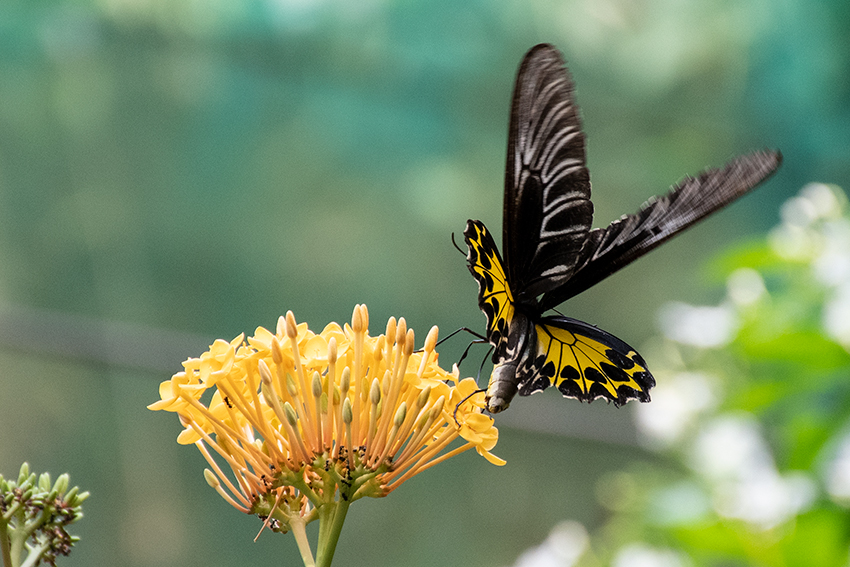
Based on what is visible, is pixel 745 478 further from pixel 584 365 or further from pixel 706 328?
pixel 584 365

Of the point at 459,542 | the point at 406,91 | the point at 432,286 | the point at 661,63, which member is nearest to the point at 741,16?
the point at 661,63

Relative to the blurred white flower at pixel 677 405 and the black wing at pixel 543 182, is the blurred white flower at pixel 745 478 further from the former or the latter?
the black wing at pixel 543 182

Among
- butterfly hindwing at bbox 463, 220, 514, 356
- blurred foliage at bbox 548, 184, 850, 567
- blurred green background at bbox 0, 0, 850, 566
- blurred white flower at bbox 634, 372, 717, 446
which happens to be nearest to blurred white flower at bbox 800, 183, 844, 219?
blurred foliage at bbox 548, 184, 850, 567

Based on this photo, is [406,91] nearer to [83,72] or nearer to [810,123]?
[83,72]

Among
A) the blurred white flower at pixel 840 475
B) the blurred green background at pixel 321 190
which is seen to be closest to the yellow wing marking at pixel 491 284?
the blurred white flower at pixel 840 475

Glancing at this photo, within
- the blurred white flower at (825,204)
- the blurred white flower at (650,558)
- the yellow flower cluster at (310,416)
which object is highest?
the blurred white flower at (825,204)

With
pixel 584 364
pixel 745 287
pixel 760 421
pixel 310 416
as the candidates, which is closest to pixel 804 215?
pixel 745 287
